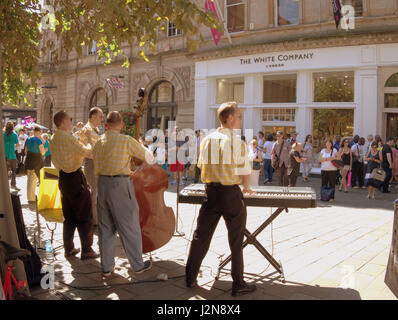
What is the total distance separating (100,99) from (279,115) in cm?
1284

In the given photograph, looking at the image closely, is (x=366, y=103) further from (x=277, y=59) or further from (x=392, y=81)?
(x=277, y=59)

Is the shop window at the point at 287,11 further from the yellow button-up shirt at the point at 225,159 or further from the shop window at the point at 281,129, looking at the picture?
the yellow button-up shirt at the point at 225,159

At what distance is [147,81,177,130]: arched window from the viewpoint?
21.3 meters

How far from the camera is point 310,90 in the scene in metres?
16.8

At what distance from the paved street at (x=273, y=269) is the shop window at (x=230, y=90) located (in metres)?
12.1

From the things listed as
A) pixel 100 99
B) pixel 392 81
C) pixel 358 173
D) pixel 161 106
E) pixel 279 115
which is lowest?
pixel 358 173

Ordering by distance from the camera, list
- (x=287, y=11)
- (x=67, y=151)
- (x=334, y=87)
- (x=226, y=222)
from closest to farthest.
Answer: (x=226, y=222), (x=67, y=151), (x=334, y=87), (x=287, y=11)

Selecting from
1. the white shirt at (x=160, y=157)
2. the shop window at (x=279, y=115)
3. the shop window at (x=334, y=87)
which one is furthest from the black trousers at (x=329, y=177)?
the shop window at (x=279, y=115)

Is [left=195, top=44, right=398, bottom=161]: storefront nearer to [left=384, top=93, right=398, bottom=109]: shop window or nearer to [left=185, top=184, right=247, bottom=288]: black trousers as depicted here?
[left=384, top=93, right=398, bottom=109]: shop window

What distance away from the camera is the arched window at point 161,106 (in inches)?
838

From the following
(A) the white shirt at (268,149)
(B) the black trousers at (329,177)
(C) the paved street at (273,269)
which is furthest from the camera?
(A) the white shirt at (268,149)

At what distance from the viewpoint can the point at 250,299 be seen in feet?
12.9

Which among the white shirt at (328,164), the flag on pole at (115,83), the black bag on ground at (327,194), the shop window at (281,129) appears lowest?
the black bag on ground at (327,194)

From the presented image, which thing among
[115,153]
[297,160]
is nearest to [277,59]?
[297,160]
